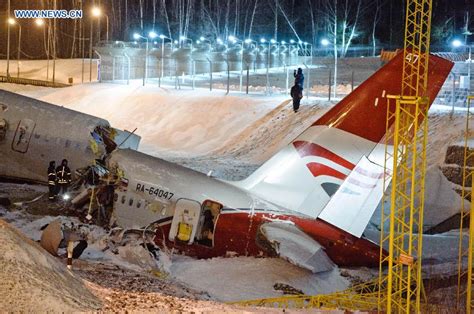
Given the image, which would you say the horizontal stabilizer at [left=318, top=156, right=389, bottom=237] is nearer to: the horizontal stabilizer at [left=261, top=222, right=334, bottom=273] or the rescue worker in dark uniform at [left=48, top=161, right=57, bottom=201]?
the horizontal stabilizer at [left=261, top=222, right=334, bottom=273]

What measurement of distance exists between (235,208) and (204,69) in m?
49.9

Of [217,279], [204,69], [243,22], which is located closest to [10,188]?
[217,279]

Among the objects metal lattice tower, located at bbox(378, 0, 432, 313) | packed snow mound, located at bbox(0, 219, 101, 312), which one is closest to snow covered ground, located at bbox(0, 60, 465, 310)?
metal lattice tower, located at bbox(378, 0, 432, 313)

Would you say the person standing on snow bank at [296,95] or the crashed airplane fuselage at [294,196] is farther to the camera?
the person standing on snow bank at [296,95]

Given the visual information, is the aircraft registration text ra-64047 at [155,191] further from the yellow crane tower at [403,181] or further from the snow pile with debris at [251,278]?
the yellow crane tower at [403,181]

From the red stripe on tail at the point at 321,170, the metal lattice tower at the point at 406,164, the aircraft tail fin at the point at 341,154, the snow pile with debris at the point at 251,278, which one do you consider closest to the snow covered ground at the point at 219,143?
the snow pile with debris at the point at 251,278

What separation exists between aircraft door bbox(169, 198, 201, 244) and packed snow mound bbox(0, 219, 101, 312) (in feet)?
18.3

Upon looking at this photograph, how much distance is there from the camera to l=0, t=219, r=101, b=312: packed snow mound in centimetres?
978

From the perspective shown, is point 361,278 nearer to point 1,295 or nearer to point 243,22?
point 1,295

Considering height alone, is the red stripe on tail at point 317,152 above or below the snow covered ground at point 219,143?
above

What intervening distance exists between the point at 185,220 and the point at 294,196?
9.29ft

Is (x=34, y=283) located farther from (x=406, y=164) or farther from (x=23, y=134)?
(x=23, y=134)

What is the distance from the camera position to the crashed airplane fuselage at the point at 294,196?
16547 millimetres

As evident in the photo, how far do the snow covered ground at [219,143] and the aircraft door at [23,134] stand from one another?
2.60 metres
